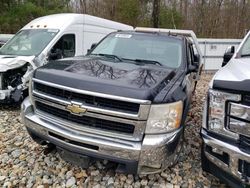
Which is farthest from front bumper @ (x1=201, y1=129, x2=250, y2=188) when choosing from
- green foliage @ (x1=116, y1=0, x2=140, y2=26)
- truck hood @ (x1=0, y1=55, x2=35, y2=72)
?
green foliage @ (x1=116, y1=0, x2=140, y2=26)

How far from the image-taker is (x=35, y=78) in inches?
133

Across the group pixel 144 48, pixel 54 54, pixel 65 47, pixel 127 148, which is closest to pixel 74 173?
pixel 127 148

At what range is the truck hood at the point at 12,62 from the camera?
5652 millimetres

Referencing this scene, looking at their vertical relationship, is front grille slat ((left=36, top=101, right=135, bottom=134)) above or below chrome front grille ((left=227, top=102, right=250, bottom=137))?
below

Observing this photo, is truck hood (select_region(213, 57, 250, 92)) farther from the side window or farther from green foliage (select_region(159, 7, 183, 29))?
green foliage (select_region(159, 7, 183, 29))

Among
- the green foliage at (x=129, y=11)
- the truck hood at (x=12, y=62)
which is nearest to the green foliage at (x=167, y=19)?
the green foliage at (x=129, y=11)

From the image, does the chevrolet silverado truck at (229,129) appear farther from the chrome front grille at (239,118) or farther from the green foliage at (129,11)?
the green foliage at (129,11)

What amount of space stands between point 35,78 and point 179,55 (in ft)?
7.12

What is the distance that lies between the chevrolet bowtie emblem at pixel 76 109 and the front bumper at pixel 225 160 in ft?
4.26


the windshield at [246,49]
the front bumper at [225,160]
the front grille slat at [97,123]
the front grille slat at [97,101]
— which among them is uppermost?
the windshield at [246,49]

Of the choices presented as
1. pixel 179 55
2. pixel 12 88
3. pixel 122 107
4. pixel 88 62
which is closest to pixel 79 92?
pixel 122 107

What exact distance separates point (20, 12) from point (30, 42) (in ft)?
34.6

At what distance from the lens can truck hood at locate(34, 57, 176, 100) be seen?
2.77m

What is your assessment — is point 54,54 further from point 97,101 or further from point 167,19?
point 167,19
